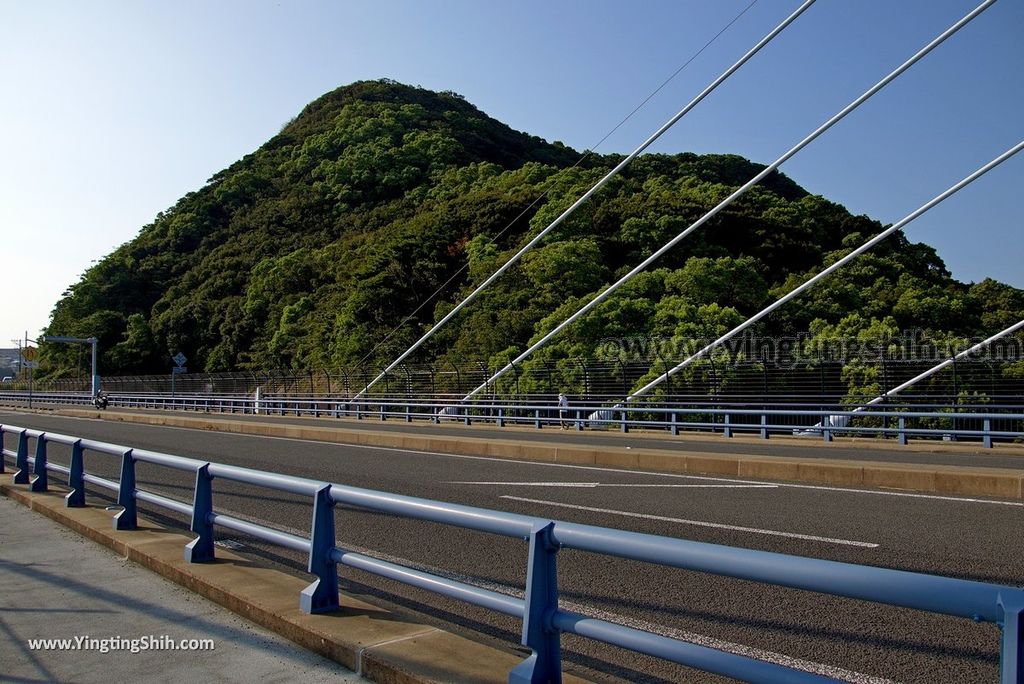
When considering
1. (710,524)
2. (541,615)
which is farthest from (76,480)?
(541,615)

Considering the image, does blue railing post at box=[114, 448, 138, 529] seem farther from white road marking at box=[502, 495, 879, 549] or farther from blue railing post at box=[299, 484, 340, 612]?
white road marking at box=[502, 495, 879, 549]

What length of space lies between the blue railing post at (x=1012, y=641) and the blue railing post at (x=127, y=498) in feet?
23.5

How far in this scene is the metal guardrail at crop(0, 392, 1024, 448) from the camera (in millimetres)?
19500

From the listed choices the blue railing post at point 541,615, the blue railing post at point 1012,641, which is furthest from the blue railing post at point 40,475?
the blue railing post at point 1012,641

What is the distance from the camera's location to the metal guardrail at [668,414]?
1950cm

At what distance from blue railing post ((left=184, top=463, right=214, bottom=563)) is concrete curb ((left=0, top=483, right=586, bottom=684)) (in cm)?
9

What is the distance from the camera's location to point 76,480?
→ 9312mm

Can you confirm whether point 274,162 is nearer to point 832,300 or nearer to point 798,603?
point 832,300

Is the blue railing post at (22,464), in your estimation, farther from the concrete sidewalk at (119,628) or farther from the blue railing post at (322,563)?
the blue railing post at (322,563)

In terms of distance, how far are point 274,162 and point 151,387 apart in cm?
6852

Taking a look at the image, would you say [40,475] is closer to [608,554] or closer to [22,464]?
[22,464]

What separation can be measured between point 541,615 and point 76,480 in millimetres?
7206

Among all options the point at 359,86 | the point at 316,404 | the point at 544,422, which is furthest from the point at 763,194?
the point at 359,86

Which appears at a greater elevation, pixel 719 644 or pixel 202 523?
pixel 202 523
